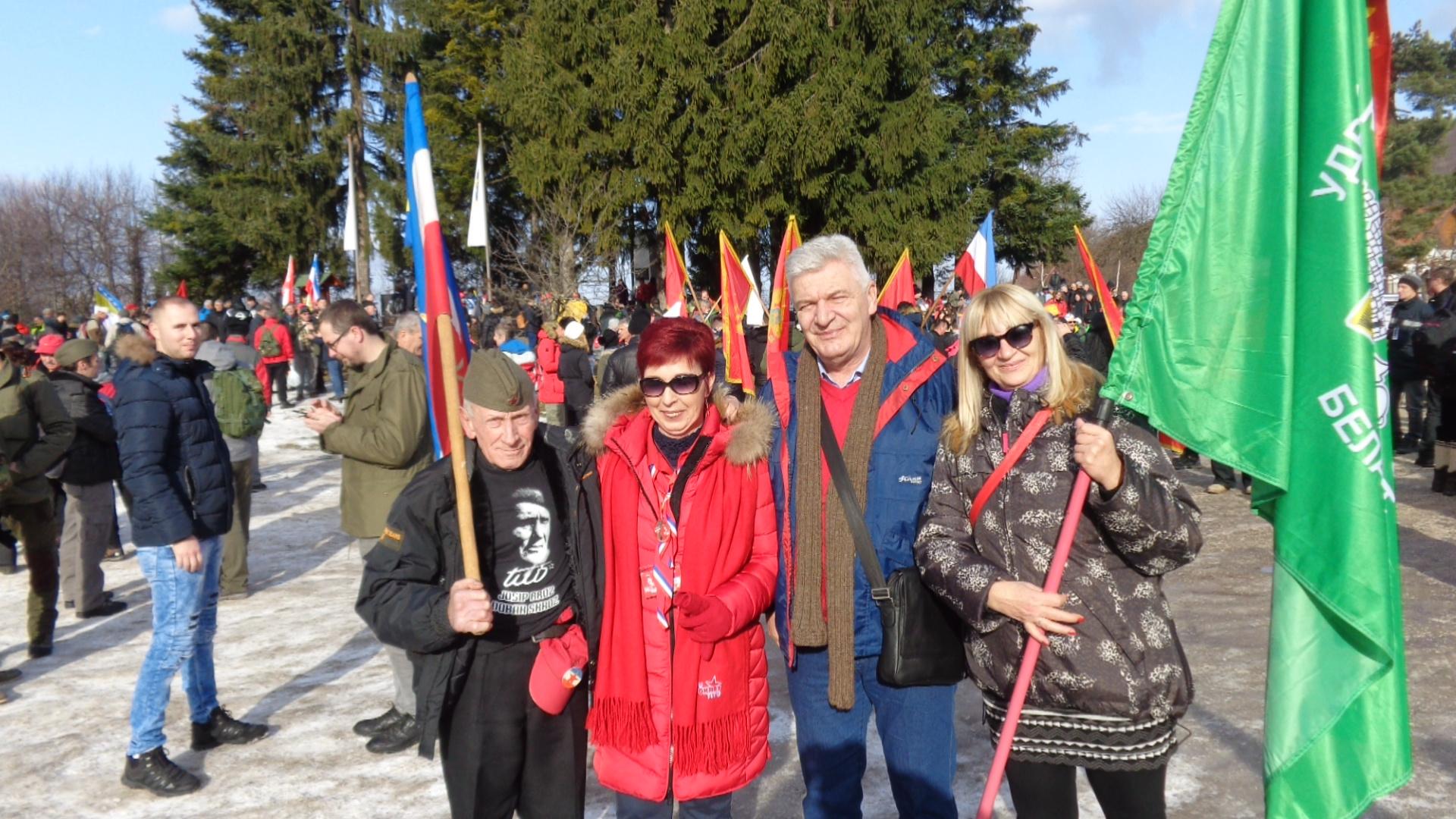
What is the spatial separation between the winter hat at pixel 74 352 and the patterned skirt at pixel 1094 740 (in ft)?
24.0

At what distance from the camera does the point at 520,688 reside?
308 centimetres

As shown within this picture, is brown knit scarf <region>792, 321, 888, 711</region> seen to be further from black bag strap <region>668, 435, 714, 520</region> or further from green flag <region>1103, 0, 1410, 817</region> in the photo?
green flag <region>1103, 0, 1410, 817</region>

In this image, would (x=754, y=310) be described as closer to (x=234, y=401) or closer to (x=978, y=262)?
(x=978, y=262)

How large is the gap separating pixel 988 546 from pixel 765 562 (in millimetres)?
686

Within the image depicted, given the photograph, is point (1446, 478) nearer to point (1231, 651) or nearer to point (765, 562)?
point (1231, 651)

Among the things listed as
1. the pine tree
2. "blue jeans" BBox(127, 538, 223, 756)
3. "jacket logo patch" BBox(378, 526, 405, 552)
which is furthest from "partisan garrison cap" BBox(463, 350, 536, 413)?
the pine tree

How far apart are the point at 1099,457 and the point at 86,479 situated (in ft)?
24.3

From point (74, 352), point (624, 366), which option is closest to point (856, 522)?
point (624, 366)

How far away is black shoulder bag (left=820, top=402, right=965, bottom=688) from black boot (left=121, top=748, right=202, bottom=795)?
11.2 ft

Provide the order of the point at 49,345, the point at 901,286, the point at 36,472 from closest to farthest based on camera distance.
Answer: the point at 36,472 < the point at 49,345 < the point at 901,286

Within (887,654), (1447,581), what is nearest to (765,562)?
(887,654)

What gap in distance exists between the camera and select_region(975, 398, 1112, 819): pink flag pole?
7.66 ft

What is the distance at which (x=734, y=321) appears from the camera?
33.9ft

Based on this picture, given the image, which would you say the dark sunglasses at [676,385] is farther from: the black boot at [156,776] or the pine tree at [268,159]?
the pine tree at [268,159]
